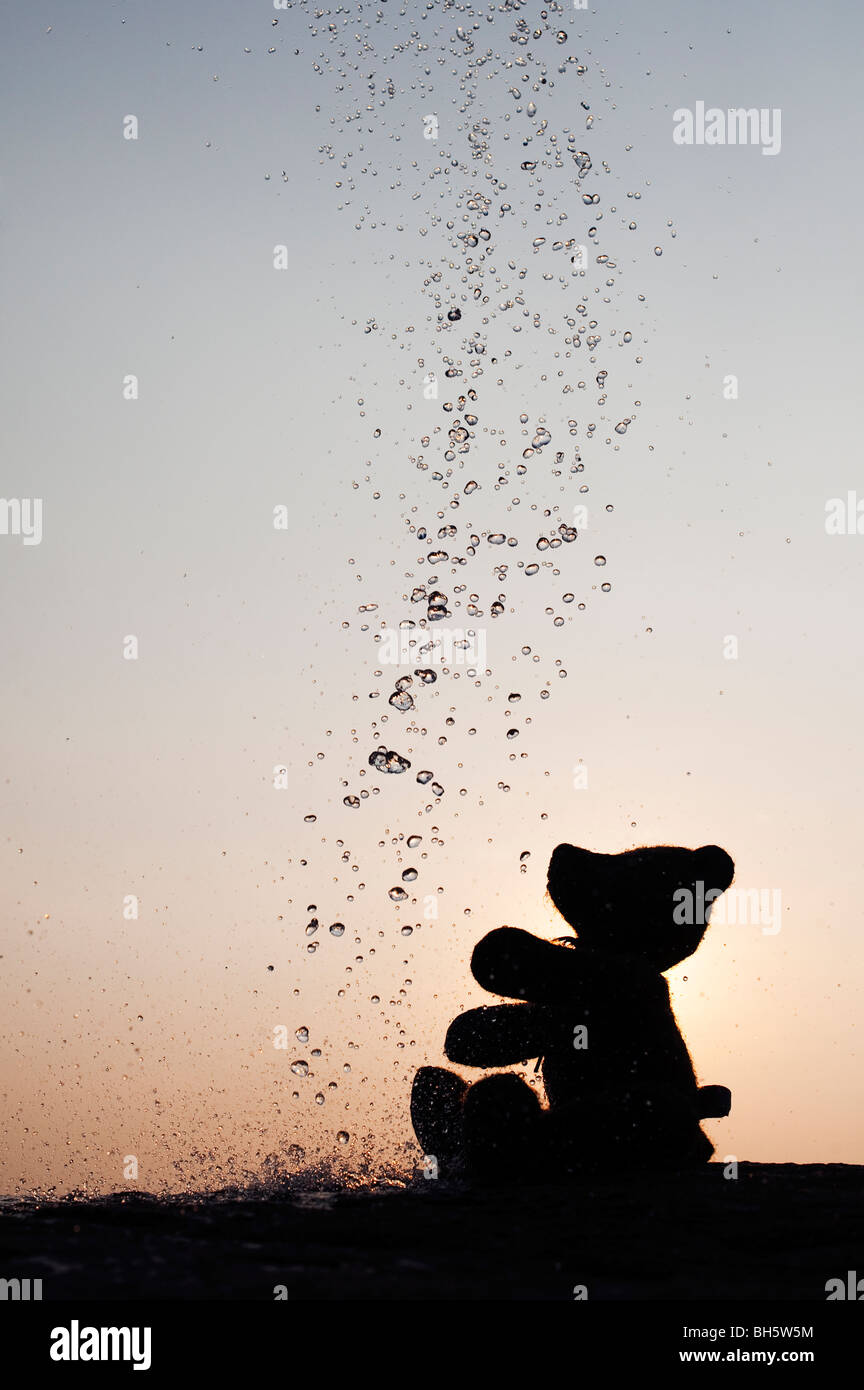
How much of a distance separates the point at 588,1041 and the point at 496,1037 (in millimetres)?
594

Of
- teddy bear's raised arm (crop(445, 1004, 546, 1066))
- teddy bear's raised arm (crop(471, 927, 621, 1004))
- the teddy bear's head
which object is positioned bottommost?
teddy bear's raised arm (crop(445, 1004, 546, 1066))

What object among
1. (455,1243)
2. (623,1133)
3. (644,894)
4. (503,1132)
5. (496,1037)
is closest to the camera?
(455,1243)

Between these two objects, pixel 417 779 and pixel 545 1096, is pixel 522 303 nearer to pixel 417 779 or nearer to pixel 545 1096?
pixel 417 779

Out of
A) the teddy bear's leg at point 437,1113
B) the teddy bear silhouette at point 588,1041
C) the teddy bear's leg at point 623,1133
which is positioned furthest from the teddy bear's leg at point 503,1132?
the teddy bear's leg at point 437,1113

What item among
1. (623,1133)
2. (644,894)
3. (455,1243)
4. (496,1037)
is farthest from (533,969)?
(455,1243)

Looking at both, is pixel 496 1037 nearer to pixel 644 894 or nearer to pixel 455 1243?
pixel 644 894

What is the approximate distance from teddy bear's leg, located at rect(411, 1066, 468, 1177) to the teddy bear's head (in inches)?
53.3

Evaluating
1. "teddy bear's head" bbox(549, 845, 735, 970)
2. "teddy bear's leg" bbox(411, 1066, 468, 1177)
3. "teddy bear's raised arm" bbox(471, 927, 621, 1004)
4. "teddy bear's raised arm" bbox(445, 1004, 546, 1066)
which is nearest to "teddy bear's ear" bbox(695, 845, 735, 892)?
"teddy bear's head" bbox(549, 845, 735, 970)

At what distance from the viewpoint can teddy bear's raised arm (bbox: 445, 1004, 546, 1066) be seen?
7480 millimetres

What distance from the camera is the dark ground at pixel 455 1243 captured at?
10.9ft

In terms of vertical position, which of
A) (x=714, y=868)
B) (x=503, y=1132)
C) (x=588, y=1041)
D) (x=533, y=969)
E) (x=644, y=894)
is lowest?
(x=503, y=1132)

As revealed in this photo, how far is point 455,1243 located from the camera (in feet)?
13.4

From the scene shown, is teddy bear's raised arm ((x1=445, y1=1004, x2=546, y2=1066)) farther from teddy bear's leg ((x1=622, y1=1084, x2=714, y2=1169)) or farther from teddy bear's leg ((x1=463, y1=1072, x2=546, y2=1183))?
teddy bear's leg ((x1=622, y1=1084, x2=714, y2=1169))
